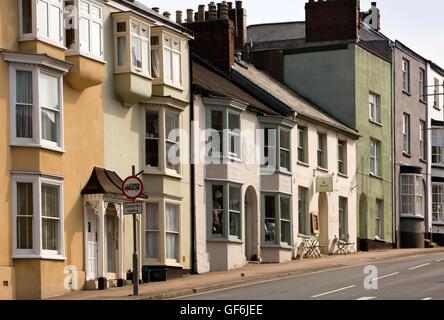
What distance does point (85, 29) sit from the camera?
31.6 m

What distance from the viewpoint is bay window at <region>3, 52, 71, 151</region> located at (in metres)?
28.8

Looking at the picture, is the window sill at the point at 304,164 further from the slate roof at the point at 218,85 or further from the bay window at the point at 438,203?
the bay window at the point at 438,203

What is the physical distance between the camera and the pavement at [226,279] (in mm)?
28594

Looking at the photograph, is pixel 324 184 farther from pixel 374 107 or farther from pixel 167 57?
pixel 167 57

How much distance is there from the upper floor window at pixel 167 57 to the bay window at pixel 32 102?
653cm

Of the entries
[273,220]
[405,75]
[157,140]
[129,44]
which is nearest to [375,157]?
[405,75]

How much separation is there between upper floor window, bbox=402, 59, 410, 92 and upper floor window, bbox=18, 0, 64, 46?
107 ft

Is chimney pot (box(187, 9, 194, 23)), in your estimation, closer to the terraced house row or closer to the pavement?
the terraced house row

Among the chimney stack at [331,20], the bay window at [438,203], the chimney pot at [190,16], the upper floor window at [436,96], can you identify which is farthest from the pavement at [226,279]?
the upper floor window at [436,96]

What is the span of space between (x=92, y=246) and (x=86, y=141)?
3227mm

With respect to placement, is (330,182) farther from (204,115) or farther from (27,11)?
(27,11)

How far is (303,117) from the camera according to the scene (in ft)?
153

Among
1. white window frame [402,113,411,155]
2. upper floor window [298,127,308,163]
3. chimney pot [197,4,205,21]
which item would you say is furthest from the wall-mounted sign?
white window frame [402,113,411,155]
